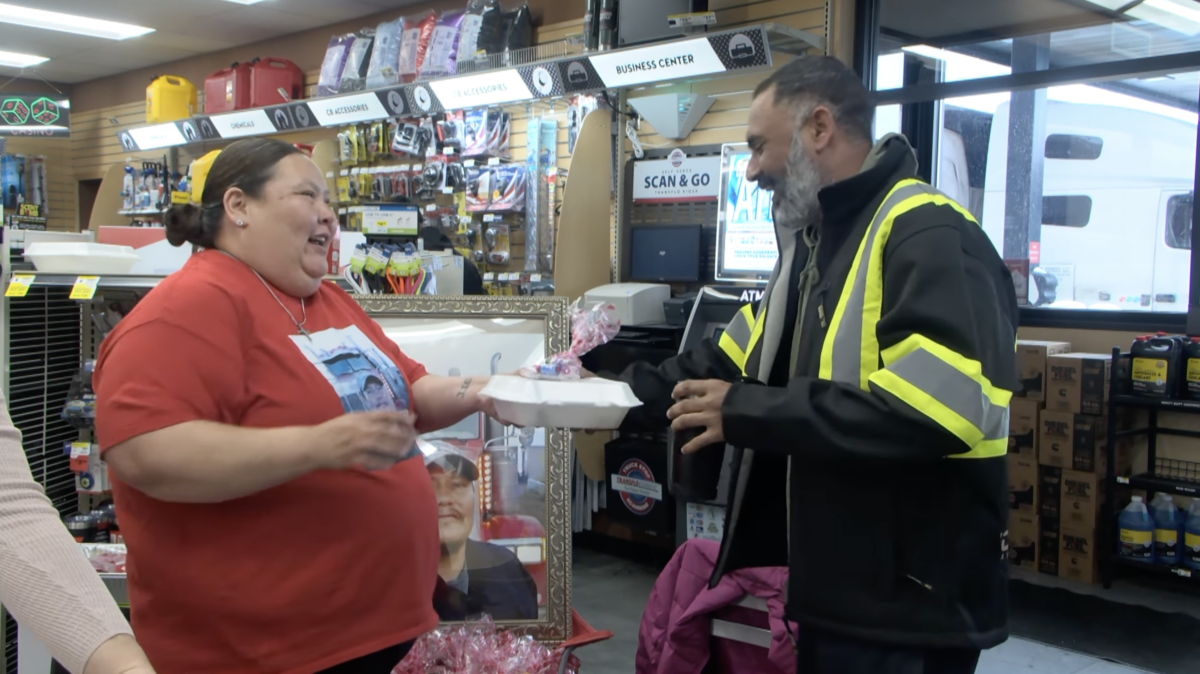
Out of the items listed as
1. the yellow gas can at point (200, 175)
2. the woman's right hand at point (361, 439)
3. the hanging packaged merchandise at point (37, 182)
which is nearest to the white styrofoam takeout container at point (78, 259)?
the yellow gas can at point (200, 175)

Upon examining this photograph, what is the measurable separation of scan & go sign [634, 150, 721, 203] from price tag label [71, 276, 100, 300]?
10.1 ft

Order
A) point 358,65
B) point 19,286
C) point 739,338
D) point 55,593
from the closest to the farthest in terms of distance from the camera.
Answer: point 55,593, point 739,338, point 19,286, point 358,65

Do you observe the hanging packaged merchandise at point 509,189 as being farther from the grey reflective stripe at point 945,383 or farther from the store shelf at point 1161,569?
the grey reflective stripe at point 945,383

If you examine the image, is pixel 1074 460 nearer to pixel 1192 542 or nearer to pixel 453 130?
pixel 1192 542

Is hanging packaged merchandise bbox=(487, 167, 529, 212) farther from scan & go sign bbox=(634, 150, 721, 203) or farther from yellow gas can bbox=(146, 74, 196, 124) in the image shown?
yellow gas can bbox=(146, 74, 196, 124)

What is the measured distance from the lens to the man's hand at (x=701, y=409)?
159 cm

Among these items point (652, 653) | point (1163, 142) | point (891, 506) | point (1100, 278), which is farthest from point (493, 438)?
point (1163, 142)

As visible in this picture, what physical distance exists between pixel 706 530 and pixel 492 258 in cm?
261

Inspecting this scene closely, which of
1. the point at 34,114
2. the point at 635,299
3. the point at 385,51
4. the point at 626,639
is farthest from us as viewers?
the point at 34,114

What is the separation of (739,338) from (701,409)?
0.51 m

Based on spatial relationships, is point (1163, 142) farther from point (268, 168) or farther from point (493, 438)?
point (268, 168)

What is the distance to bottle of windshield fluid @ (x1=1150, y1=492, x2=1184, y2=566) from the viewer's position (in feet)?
15.2

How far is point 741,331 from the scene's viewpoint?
2107 mm

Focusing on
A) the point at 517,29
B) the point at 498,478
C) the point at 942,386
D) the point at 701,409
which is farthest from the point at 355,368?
the point at 517,29
